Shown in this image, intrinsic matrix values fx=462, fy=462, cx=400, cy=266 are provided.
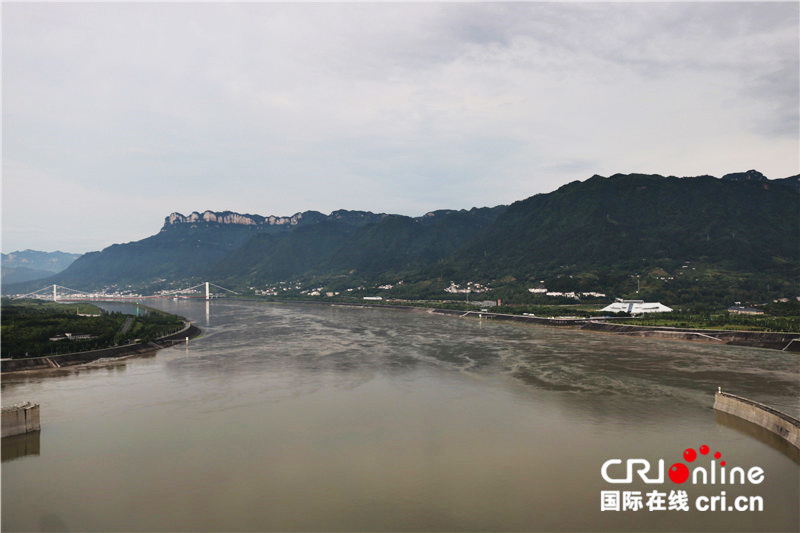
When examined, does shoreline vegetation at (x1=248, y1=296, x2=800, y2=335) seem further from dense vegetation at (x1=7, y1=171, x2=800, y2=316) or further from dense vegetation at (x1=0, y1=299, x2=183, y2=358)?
dense vegetation at (x1=0, y1=299, x2=183, y2=358)

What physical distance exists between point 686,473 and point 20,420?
29.2 metres

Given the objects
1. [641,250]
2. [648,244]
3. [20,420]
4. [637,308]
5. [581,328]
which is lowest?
[581,328]

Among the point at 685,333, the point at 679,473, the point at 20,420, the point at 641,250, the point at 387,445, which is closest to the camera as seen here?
the point at 679,473

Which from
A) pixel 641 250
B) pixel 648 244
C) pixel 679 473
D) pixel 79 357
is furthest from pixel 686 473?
pixel 648 244

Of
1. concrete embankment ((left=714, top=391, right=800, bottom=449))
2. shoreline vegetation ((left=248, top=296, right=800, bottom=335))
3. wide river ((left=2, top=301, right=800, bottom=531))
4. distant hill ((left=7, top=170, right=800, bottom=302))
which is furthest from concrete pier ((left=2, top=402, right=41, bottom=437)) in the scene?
distant hill ((left=7, top=170, right=800, bottom=302))

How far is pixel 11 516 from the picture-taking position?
1466cm

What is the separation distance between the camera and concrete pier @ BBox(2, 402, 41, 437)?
21.4 metres

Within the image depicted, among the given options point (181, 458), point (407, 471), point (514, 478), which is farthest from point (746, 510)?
point (181, 458)

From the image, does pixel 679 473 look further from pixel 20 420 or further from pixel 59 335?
pixel 59 335

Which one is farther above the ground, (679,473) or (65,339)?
(65,339)

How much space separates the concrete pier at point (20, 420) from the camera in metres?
21.4

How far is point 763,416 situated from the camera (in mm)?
22250

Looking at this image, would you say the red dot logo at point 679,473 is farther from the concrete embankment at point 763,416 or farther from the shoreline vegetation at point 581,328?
the shoreline vegetation at point 581,328

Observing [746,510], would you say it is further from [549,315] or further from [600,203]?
[600,203]
